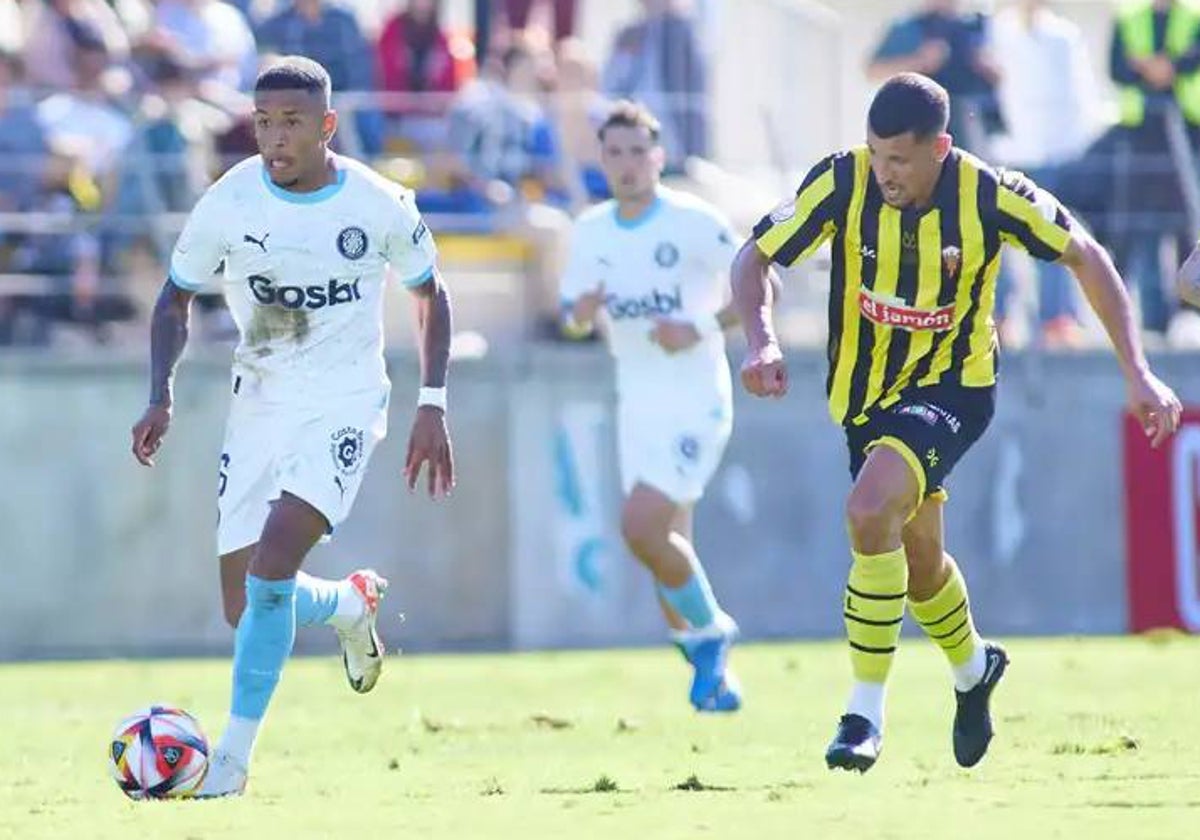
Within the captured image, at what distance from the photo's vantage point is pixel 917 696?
13.3 metres

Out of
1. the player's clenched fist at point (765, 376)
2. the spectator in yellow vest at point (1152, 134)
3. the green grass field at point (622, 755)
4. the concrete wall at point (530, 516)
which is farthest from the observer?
the spectator in yellow vest at point (1152, 134)

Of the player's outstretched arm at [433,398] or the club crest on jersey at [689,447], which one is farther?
the club crest on jersey at [689,447]

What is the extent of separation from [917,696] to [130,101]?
707 cm

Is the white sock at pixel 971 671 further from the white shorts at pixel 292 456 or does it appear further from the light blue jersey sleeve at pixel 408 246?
the light blue jersey sleeve at pixel 408 246

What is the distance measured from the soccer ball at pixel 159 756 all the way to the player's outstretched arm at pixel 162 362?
35.3 inches

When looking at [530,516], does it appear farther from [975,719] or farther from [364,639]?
[975,719]

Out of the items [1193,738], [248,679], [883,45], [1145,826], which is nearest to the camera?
[1145,826]

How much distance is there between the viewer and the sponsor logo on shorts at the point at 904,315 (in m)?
9.45

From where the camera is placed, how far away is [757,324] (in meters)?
9.28

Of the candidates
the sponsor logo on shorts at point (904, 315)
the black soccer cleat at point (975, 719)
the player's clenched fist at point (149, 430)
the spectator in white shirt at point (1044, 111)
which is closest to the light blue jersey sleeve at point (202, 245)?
the player's clenched fist at point (149, 430)

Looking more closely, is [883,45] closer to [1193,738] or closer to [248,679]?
[1193,738]

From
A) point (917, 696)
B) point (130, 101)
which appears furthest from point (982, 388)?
point (130, 101)

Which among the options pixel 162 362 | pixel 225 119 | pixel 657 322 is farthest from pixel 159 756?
pixel 225 119

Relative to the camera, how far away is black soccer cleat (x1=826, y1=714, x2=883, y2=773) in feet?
29.8
